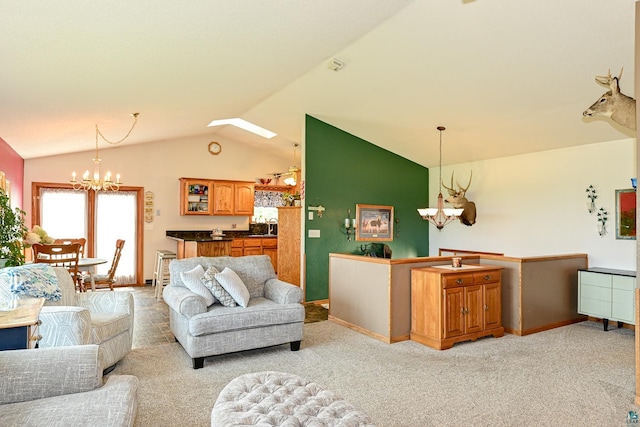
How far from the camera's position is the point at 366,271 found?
4.83 metres

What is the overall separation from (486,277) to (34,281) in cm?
434

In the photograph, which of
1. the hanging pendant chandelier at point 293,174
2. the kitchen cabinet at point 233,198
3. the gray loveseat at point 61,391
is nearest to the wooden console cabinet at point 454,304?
the gray loveseat at point 61,391

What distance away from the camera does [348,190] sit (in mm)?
7078

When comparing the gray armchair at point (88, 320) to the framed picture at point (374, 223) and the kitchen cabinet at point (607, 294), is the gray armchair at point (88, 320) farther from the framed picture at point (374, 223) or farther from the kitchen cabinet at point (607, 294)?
the kitchen cabinet at point (607, 294)

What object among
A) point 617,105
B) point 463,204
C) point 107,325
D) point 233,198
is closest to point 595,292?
point 463,204

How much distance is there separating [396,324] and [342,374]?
1180mm

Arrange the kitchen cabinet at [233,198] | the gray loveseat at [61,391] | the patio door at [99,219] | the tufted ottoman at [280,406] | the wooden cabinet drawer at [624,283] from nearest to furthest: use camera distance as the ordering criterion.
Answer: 1. the gray loveseat at [61,391]
2. the tufted ottoman at [280,406]
3. the wooden cabinet drawer at [624,283]
4. the patio door at [99,219]
5. the kitchen cabinet at [233,198]

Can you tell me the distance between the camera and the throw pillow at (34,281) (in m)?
3.02

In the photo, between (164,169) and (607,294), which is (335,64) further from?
(164,169)

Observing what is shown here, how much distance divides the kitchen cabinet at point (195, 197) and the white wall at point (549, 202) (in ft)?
16.2

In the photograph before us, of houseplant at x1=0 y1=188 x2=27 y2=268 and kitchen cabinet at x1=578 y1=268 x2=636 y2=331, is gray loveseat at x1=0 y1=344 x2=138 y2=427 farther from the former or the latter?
kitchen cabinet at x1=578 y1=268 x2=636 y2=331

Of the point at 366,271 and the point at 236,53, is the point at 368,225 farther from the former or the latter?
the point at 236,53

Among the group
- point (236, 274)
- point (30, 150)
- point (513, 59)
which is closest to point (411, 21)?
point (513, 59)

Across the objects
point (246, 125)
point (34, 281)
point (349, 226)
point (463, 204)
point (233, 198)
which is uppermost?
point (246, 125)
